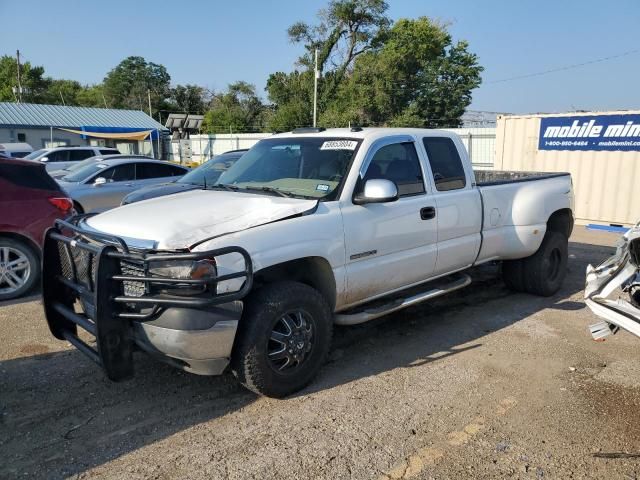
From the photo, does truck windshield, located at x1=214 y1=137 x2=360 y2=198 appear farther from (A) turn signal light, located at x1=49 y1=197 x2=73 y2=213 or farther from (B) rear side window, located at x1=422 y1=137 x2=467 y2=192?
(A) turn signal light, located at x1=49 y1=197 x2=73 y2=213

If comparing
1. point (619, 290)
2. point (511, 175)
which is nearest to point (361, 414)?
point (619, 290)

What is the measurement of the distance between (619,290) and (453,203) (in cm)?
169

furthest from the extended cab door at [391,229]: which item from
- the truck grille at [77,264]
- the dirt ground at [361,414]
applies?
the truck grille at [77,264]

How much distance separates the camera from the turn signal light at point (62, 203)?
6.53 m

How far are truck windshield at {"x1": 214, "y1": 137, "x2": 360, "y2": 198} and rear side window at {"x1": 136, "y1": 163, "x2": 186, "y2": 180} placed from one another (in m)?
6.92

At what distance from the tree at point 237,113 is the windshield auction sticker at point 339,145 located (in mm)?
44597

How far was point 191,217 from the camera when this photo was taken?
3715 millimetres

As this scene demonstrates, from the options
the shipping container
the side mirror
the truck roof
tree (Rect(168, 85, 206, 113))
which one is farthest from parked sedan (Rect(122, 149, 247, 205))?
tree (Rect(168, 85, 206, 113))

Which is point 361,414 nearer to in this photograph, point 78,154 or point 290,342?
point 290,342

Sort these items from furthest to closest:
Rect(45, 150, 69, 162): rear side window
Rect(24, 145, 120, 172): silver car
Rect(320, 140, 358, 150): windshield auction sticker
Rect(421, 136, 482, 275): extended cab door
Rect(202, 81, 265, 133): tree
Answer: Rect(202, 81, 265, 133): tree → Rect(45, 150, 69, 162): rear side window → Rect(24, 145, 120, 172): silver car → Rect(421, 136, 482, 275): extended cab door → Rect(320, 140, 358, 150): windshield auction sticker

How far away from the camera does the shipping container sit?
10.9 meters

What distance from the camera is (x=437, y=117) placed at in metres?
42.3

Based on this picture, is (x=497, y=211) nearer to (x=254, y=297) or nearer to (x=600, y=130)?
(x=254, y=297)

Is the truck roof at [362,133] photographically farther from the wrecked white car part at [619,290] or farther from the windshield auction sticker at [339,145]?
the wrecked white car part at [619,290]
